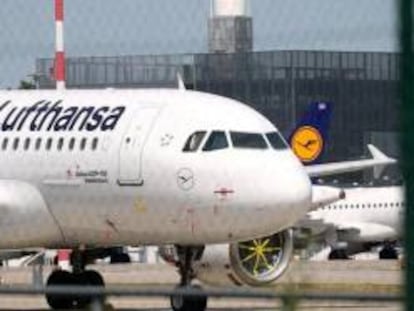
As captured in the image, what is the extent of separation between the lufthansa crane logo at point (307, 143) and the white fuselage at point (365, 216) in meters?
10.4

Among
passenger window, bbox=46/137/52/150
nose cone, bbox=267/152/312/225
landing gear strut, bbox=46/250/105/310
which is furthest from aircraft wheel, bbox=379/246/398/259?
nose cone, bbox=267/152/312/225

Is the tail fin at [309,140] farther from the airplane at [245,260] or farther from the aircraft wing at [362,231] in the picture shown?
the airplane at [245,260]

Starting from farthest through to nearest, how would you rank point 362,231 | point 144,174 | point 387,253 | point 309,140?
point 362,231
point 387,253
point 309,140
point 144,174

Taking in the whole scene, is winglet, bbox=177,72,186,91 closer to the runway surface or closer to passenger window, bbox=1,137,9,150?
Answer: passenger window, bbox=1,137,9,150

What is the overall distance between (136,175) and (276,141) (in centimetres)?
193

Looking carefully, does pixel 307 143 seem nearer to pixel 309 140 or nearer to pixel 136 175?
pixel 309 140

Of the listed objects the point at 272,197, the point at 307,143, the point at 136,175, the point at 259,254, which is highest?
the point at 136,175

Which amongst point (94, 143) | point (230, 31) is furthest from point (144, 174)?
point (230, 31)

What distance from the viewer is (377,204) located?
205 ft

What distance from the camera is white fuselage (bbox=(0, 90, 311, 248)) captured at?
795 inches

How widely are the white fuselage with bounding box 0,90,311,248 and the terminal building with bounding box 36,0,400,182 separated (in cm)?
45

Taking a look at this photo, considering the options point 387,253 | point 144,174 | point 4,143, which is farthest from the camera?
point 387,253

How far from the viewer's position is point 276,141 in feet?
69.3

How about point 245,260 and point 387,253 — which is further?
point 387,253
